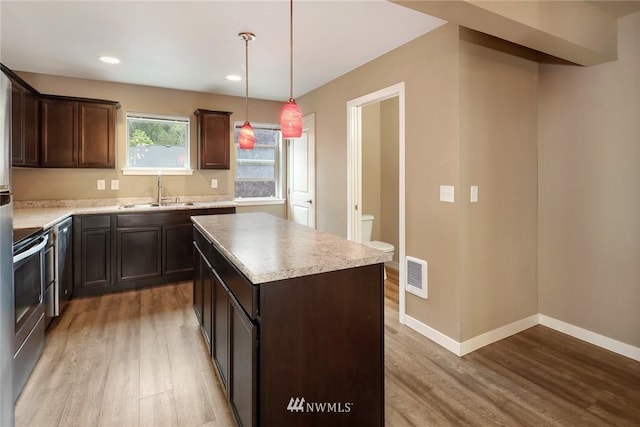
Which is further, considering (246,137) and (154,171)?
(154,171)

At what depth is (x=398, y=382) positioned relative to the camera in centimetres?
215

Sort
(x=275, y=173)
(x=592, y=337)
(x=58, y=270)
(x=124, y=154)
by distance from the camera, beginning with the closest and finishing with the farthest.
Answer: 1. (x=592, y=337)
2. (x=58, y=270)
3. (x=124, y=154)
4. (x=275, y=173)

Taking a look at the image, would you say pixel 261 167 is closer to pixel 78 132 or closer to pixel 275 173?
pixel 275 173

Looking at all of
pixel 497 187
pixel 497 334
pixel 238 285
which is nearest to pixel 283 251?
pixel 238 285

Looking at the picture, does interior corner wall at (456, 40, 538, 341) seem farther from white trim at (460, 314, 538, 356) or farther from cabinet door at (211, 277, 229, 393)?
cabinet door at (211, 277, 229, 393)

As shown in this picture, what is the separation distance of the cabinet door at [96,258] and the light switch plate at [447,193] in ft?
11.3

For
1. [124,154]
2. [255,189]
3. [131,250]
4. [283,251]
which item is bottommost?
[131,250]

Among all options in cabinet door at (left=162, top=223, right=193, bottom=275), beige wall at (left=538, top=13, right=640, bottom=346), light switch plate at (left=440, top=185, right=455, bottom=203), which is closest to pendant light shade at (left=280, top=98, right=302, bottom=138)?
light switch plate at (left=440, top=185, right=455, bottom=203)

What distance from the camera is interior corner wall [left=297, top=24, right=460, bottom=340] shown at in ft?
8.25

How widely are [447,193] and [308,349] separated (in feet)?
5.49

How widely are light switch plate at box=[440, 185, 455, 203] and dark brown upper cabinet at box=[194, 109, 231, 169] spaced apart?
120 inches

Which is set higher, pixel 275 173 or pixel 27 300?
pixel 275 173

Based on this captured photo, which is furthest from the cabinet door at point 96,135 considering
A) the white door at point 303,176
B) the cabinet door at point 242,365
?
the cabinet door at point 242,365

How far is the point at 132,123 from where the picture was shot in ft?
14.3
